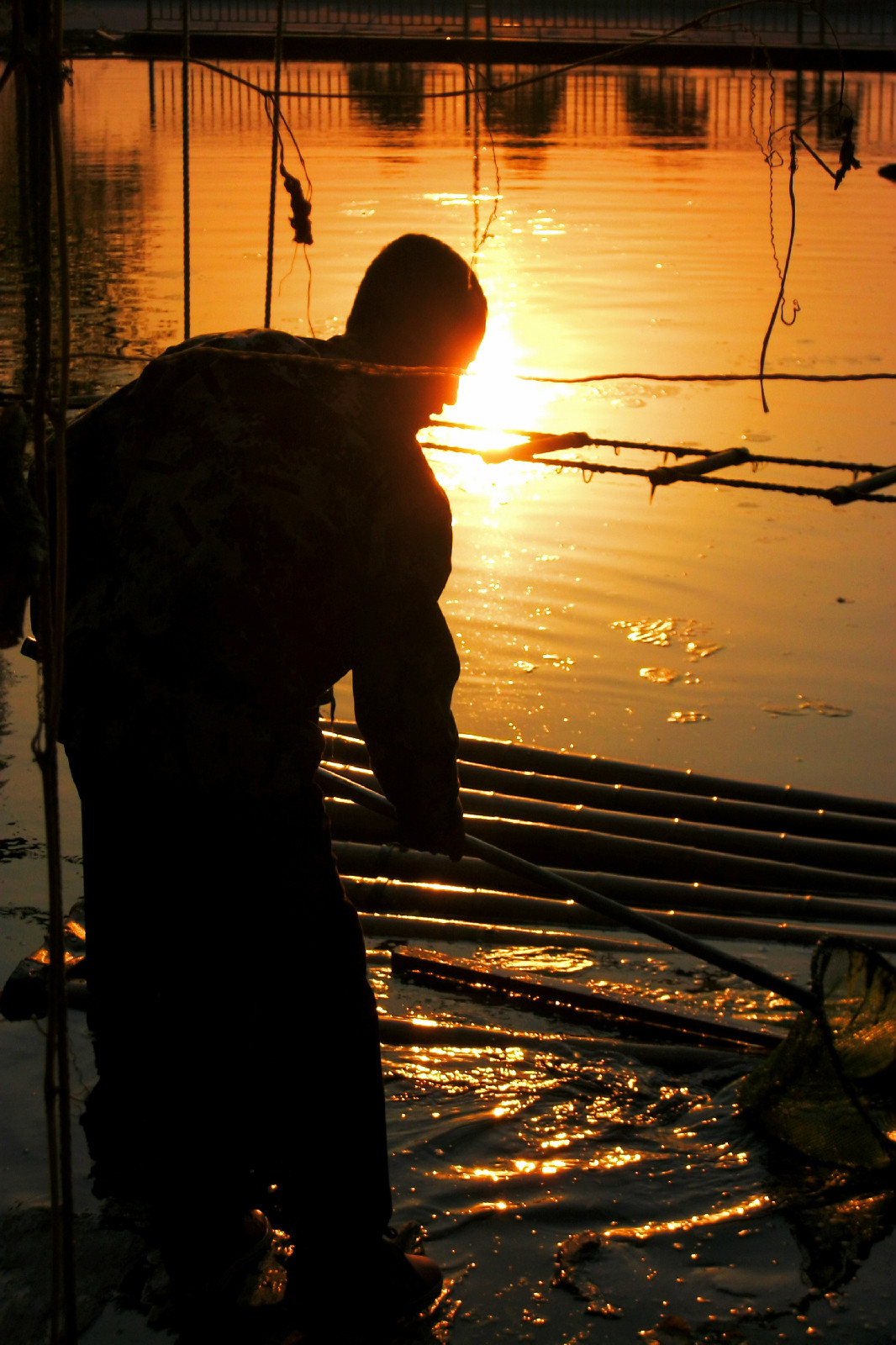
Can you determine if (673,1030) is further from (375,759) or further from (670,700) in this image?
(670,700)

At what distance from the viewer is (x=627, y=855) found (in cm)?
366

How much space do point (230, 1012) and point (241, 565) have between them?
68cm

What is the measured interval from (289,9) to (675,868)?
37.5 metres

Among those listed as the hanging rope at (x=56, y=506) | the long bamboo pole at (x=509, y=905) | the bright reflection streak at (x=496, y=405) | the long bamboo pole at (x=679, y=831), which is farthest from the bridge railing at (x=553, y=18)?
the hanging rope at (x=56, y=506)

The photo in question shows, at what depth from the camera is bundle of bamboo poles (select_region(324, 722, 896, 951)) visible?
3.39 m

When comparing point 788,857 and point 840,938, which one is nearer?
point 840,938

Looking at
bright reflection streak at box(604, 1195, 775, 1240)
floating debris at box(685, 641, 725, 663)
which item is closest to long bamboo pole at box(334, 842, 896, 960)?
bright reflection streak at box(604, 1195, 775, 1240)

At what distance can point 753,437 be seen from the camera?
7.57 m

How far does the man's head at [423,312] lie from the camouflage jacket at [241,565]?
0.31 ft

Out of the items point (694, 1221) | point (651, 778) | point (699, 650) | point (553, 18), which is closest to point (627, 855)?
point (651, 778)

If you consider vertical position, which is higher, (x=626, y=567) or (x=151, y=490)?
(x=151, y=490)

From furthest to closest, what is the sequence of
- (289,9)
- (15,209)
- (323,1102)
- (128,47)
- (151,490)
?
(289,9)
(15,209)
(128,47)
(323,1102)
(151,490)

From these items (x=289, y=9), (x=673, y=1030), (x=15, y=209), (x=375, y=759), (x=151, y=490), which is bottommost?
(x=673, y=1030)

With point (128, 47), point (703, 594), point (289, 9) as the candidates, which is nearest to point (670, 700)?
point (703, 594)
